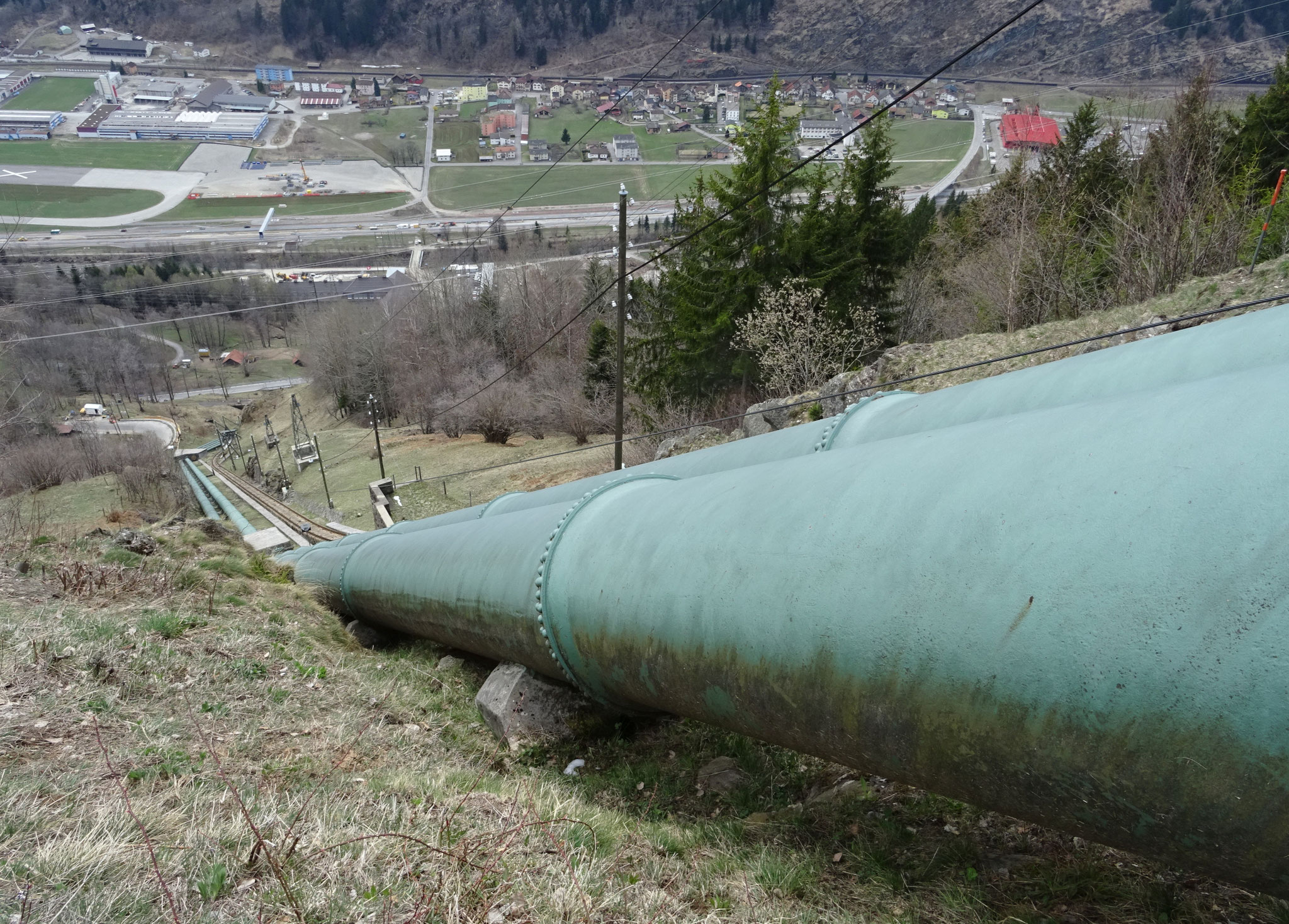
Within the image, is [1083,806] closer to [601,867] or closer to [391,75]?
[601,867]

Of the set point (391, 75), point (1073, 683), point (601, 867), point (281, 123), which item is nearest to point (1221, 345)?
point (1073, 683)

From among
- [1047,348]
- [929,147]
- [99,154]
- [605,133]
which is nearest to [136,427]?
[1047,348]

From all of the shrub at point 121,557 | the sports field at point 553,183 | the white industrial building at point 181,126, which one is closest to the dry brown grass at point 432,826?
the shrub at point 121,557

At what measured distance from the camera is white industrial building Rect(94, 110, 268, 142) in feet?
338

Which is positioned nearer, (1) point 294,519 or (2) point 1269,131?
(2) point 1269,131

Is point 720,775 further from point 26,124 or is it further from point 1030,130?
point 26,124

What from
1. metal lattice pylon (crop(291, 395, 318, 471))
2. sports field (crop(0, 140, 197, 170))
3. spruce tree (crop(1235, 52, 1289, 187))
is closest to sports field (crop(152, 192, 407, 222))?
sports field (crop(0, 140, 197, 170))

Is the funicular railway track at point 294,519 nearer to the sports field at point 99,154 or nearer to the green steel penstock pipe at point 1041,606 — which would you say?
the green steel penstock pipe at point 1041,606

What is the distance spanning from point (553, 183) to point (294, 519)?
76.0 m

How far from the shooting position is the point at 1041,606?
67.6 inches

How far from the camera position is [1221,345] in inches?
106

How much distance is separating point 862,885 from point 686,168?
83.1 meters

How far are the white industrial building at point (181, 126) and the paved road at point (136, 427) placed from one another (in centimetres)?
6869

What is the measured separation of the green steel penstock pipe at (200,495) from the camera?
1864 cm
